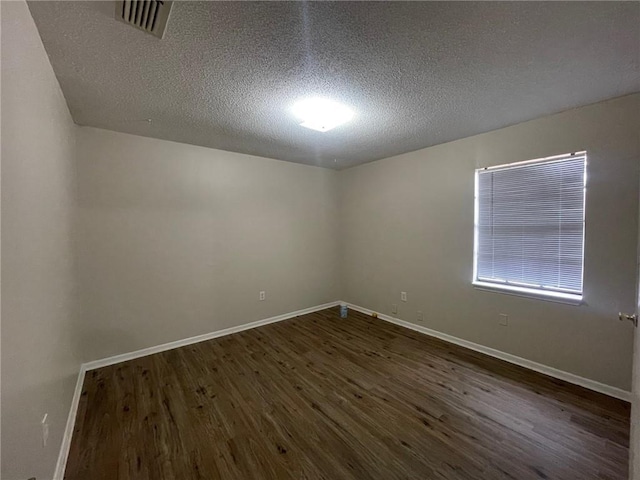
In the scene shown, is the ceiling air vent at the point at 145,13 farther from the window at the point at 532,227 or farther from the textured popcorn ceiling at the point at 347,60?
the window at the point at 532,227

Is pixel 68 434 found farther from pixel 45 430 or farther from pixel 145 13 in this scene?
pixel 145 13

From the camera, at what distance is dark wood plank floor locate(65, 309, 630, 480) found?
157cm

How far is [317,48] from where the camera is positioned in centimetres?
148

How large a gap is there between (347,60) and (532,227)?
2.44m

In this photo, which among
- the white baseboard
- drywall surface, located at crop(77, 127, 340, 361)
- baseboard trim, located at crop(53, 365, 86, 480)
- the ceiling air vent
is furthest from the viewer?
drywall surface, located at crop(77, 127, 340, 361)

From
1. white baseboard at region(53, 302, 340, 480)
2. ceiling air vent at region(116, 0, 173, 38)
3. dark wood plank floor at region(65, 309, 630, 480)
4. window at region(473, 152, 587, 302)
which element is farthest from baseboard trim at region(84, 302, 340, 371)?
ceiling air vent at region(116, 0, 173, 38)

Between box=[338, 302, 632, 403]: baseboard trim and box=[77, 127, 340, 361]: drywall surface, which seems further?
box=[77, 127, 340, 361]: drywall surface

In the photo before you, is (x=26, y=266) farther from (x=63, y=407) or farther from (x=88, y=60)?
(x=88, y=60)

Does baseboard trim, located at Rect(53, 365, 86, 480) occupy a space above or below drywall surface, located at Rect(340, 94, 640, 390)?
below

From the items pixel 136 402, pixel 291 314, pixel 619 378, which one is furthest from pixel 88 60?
pixel 619 378

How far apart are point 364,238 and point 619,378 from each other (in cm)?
302

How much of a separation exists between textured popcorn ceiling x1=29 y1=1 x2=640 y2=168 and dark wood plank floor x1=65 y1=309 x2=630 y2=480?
2.46 m

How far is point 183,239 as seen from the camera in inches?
126

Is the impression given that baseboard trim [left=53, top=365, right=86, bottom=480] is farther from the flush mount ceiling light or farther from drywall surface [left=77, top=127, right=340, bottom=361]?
the flush mount ceiling light
